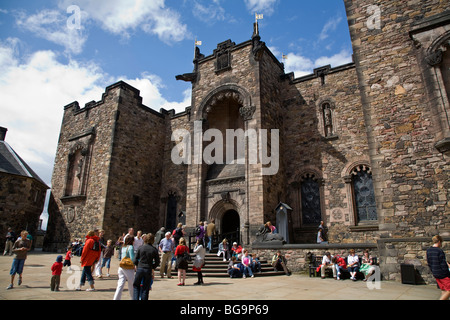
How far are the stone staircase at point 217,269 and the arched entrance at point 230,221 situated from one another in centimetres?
386

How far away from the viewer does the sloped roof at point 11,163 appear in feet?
66.1

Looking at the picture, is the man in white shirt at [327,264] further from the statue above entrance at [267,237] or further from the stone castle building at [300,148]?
the statue above entrance at [267,237]

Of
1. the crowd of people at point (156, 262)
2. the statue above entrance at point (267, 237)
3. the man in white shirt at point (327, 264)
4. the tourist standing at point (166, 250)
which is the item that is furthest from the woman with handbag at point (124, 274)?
the statue above entrance at point (267, 237)

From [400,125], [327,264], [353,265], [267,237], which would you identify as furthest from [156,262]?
[400,125]

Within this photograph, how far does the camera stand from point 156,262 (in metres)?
5.12

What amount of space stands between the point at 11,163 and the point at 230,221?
16.8 m

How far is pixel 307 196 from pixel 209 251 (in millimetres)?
5868

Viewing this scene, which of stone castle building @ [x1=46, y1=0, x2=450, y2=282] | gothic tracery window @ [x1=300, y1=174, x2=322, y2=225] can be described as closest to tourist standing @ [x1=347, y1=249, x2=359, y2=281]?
stone castle building @ [x1=46, y1=0, x2=450, y2=282]

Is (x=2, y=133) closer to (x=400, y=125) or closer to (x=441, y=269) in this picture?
(x=400, y=125)

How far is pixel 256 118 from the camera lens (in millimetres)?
14648

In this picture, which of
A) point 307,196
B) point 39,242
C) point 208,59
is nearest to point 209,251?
point 307,196

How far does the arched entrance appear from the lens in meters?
15.9
